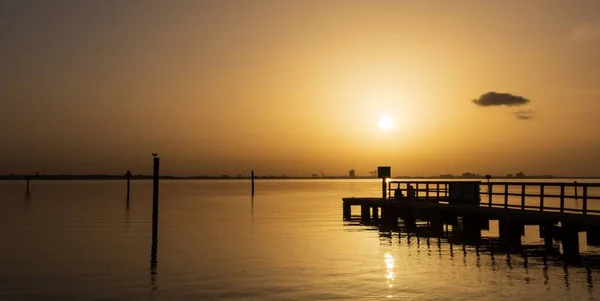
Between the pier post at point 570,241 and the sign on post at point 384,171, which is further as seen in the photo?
the sign on post at point 384,171

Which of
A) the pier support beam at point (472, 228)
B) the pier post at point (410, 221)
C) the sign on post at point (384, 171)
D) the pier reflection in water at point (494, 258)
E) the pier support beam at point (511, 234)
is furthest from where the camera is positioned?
the sign on post at point (384, 171)

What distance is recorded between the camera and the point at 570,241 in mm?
26438

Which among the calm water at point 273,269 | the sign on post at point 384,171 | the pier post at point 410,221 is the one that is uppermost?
the sign on post at point 384,171

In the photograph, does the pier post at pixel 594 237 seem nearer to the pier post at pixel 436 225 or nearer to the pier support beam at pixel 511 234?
the pier support beam at pixel 511 234

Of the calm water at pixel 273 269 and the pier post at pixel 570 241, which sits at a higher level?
the pier post at pixel 570 241

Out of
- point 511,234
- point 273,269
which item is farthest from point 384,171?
point 273,269

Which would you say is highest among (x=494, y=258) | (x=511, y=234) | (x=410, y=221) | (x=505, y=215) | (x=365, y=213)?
(x=505, y=215)

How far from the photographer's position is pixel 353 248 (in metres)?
30.8

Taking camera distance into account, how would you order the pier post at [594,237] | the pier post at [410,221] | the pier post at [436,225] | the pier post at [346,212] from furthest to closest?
1. the pier post at [346,212]
2. the pier post at [410,221]
3. the pier post at [436,225]
4. the pier post at [594,237]

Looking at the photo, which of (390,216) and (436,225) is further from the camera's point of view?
(390,216)

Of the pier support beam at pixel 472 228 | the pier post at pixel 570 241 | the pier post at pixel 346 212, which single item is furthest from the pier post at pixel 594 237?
the pier post at pixel 346 212

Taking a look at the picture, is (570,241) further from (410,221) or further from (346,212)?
(346,212)

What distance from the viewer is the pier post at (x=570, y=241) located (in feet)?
86.0

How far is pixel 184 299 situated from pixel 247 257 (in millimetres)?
9427
